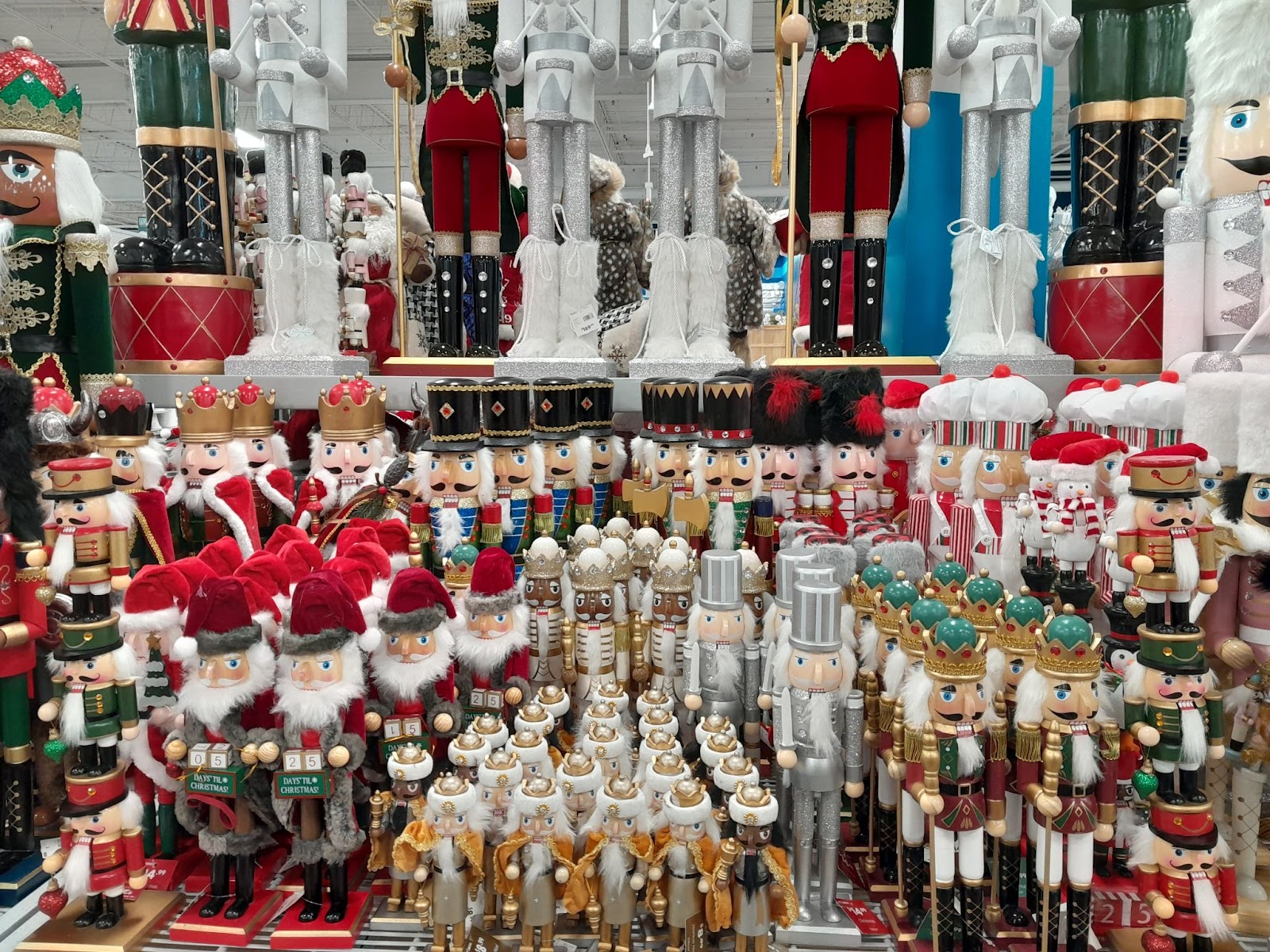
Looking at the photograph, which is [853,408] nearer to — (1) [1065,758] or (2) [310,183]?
(1) [1065,758]

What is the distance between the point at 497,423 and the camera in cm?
269

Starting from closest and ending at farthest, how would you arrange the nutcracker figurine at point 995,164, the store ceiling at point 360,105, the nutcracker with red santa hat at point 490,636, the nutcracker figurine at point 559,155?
the nutcracker with red santa hat at point 490,636 < the nutcracker figurine at point 995,164 < the nutcracker figurine at point 559,155 < the store ceiling at point 360,105

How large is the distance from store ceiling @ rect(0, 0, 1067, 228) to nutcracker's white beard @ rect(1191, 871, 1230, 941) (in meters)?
6.07

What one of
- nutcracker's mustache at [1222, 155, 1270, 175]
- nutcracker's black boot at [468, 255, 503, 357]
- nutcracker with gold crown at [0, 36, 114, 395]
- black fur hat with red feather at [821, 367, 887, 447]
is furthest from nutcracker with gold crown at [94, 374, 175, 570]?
nutcracker's mustache at [1222, 155, 1270, 175]

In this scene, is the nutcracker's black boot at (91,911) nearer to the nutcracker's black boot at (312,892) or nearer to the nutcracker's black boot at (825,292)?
the nutcracker's black boot at (312,892)

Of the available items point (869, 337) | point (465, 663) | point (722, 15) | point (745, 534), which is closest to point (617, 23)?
point (722, 15)

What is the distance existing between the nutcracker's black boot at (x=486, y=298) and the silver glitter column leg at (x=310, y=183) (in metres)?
0.68

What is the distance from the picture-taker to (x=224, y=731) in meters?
1.77

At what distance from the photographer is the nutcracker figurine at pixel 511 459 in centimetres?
265

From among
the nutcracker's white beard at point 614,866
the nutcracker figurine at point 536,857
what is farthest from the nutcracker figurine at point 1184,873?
the nutcracker figurine at point 536,857

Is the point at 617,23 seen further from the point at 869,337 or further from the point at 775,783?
the point at 775,783

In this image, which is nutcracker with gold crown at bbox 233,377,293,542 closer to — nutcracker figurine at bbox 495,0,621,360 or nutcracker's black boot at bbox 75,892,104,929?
nutcracker figurine at bbox 495,0,621,360

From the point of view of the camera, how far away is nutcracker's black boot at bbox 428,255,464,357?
4031 mm

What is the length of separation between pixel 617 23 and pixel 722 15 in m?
0.47
